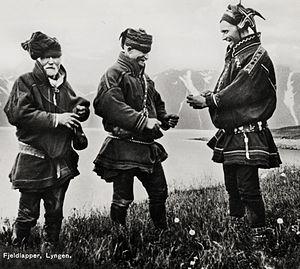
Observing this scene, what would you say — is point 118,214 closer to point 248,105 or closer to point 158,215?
point 158,215

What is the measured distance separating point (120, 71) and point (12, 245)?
1.06 metres

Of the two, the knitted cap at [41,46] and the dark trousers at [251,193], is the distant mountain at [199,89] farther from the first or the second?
the dark trousers at [251,193]

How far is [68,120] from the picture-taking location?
8.28 ft

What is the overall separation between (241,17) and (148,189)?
1.09 m

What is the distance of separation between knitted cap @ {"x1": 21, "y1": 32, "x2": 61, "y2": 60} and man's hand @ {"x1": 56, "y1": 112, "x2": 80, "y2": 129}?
326 millimetres

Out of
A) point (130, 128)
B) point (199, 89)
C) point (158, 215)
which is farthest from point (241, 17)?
point (158, 215)

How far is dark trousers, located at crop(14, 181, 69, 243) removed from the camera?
2.54m

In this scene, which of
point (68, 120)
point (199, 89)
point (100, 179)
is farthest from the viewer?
point (199, 89)

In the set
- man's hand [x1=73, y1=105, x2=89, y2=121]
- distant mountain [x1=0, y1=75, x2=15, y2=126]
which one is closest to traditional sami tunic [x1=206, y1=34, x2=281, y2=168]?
man's hand [x1=73, y1=105, x2=89, y2=121]

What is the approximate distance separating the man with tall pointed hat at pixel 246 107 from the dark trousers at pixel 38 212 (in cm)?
88

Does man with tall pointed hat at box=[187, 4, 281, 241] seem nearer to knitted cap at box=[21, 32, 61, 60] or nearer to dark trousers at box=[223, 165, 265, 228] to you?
dark trousers at box=[223, 165, 265, 228]

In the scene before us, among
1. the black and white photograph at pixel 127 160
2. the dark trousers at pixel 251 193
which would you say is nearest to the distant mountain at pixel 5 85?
the black and white photograph at pixel 127 160

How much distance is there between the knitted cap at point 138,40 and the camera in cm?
278

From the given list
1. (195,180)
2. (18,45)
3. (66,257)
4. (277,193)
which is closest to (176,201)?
(195,180)
